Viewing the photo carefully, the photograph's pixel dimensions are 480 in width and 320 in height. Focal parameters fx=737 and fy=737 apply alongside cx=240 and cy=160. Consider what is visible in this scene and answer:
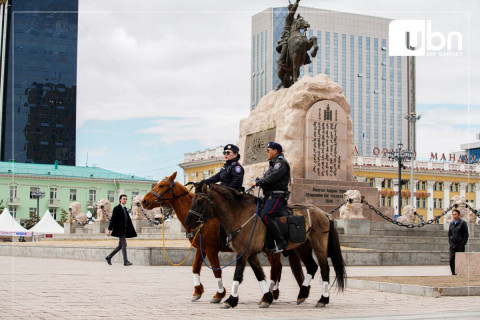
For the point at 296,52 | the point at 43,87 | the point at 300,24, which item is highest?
the point at 43,87

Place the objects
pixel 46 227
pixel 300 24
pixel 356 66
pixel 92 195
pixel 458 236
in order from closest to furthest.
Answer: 1. pixel 458 236
2. pixel 300 24
3. pixel 46 227
4. pixel 92 195
5. pixel 356 66

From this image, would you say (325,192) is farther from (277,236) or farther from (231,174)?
(277,236)

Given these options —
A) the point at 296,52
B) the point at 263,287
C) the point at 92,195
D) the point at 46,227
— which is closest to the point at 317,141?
the point at 296,52

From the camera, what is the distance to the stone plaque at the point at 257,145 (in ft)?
74.7

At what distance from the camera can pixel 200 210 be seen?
352 inches

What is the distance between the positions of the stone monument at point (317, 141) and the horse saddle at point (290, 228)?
11563 mm

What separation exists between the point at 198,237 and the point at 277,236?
1.08 m

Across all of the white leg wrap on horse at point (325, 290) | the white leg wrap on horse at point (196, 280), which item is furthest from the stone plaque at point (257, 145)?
the white leg wrap on horse at point (325, 290)

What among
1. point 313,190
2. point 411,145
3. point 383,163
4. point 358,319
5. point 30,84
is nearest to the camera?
point 358,319

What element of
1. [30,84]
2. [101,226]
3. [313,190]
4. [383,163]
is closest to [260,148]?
[313,190]

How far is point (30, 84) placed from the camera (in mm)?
95812

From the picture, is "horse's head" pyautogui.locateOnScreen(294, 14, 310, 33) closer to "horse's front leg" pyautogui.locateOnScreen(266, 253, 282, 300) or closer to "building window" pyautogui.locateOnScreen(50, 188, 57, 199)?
"horse's front leg" pyautogui.locateOnScreen(266, 253, 282, 300)

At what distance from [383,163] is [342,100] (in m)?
64.4

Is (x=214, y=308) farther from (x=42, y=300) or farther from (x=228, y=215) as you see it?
(x=42, y=300)
